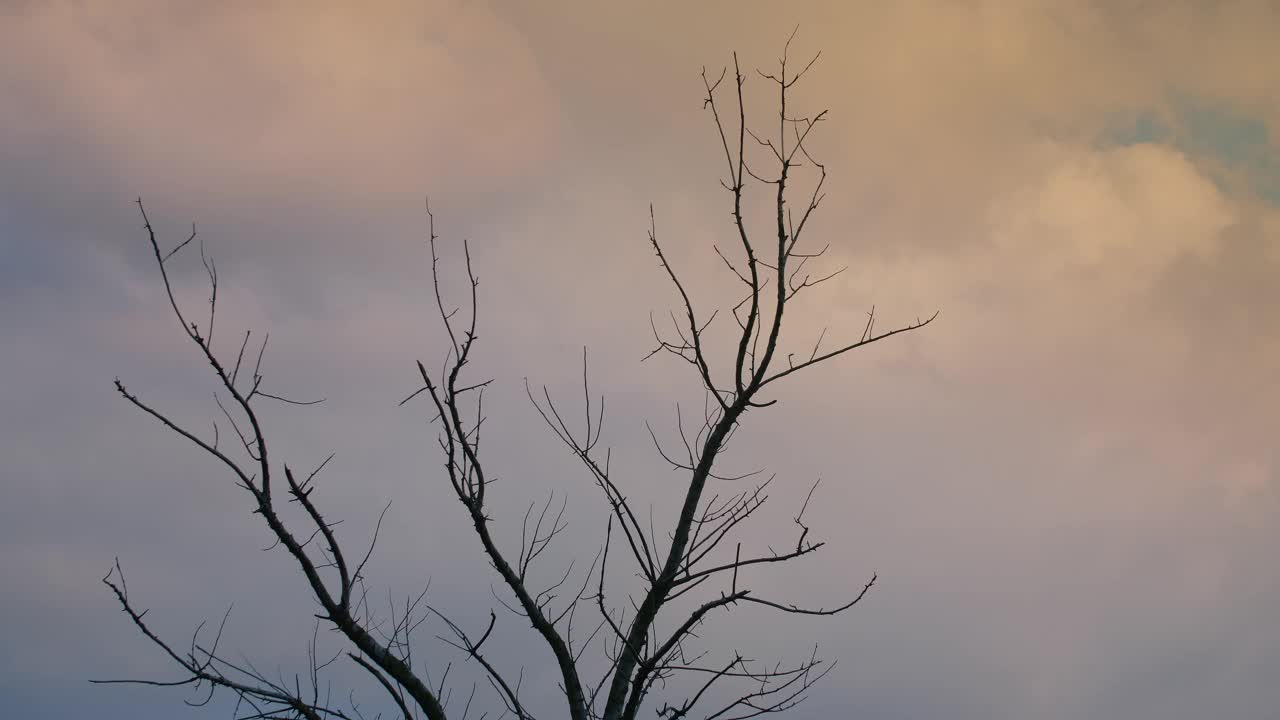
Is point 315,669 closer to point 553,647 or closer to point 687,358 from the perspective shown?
point 553,647

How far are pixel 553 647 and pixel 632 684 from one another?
62 centimetres

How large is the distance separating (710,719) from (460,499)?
6.64 feet

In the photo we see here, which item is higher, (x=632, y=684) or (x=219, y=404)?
(x=219, y=404)

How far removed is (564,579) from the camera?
20.6 feet

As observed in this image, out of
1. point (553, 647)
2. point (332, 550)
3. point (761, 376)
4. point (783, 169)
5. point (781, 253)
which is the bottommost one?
point (553, 647)

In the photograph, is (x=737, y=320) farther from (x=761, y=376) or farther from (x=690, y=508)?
(x=690, y=508)

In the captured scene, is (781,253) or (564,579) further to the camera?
(564,579)

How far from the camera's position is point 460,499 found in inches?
232

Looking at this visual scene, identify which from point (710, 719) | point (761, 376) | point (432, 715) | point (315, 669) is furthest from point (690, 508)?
point (315, 669)

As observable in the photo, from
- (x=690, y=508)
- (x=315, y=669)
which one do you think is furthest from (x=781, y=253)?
(x=315, y=669)

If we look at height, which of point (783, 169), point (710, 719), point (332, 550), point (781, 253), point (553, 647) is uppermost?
point (783, 169)

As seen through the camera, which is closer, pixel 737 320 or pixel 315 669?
pixel 737 320

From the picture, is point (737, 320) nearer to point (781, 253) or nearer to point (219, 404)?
point (781, 253)

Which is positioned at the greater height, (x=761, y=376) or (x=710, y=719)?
(x=761, y=376)
